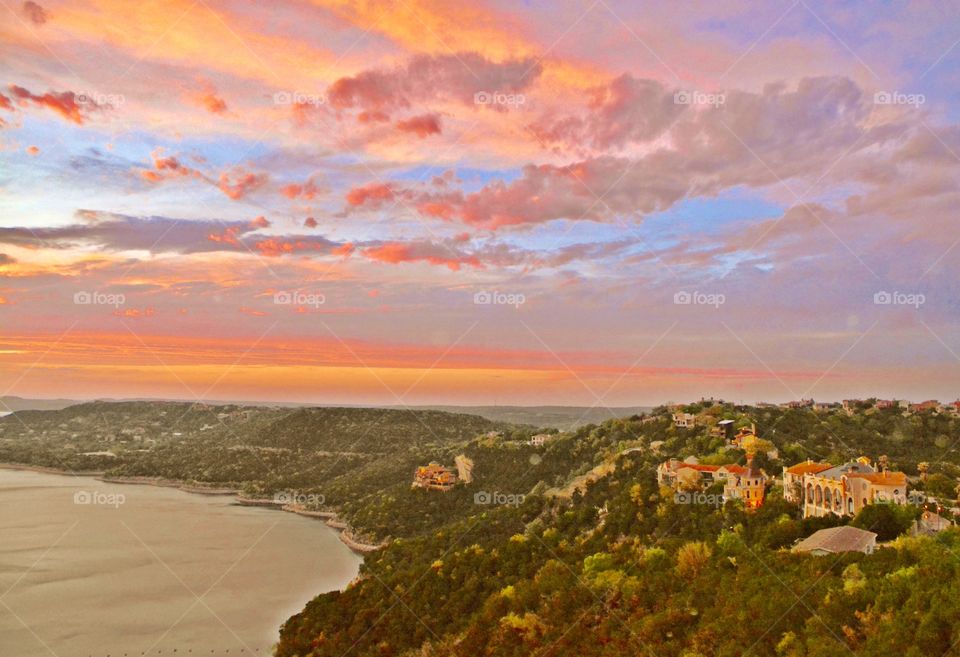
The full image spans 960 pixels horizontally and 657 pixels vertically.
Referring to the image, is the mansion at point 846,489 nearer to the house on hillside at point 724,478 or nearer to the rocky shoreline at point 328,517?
the house on hillside at point 724,478

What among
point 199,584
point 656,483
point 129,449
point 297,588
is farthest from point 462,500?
point 129,449

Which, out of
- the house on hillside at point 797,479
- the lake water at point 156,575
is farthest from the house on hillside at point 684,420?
the lake water at point 156,575

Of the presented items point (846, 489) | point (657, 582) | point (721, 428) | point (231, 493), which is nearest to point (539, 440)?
point (721, 428)

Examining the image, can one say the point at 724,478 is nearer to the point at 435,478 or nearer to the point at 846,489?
the point at 846,489

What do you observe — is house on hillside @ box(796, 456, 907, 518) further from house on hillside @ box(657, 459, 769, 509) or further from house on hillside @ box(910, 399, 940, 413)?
house on hillside @ box(910, 399, 940, 413)

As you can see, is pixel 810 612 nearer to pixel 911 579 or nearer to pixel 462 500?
pixel 911 579
